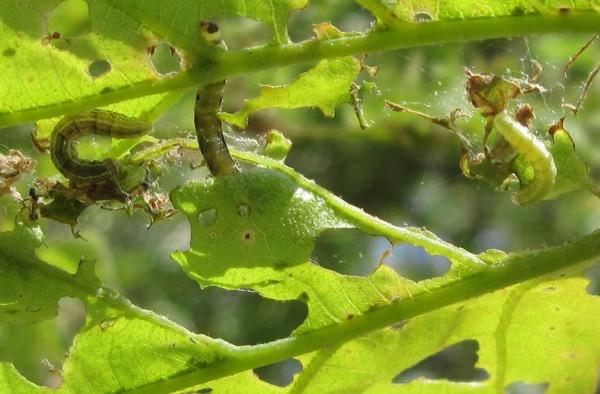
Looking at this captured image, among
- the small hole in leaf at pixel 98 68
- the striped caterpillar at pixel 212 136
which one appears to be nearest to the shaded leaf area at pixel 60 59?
the small hole in leaf at pixel 98 68

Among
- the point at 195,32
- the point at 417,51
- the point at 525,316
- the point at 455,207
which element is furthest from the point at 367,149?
the point at 195,32

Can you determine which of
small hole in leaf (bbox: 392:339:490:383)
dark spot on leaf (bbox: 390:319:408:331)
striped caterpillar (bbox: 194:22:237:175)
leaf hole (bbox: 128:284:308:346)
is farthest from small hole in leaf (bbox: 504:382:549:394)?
leaf hole (bbox: 128:284:308:346)

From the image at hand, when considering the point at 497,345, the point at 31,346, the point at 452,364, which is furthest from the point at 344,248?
the point at 452,364

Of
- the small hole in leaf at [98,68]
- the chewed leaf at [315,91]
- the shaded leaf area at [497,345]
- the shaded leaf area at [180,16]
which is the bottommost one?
the shaded leaf area at [497,345]

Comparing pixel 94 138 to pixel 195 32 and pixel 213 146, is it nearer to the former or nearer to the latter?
pixel 213 146

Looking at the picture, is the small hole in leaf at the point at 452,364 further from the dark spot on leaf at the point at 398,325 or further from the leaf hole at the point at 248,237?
the leaf hole at the point at 248,237

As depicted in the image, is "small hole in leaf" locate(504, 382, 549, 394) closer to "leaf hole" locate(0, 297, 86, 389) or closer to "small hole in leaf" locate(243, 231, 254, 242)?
"small hole in leaf" locate(243, 231, 254, 242)

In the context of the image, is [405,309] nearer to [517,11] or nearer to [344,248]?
[517,11]
